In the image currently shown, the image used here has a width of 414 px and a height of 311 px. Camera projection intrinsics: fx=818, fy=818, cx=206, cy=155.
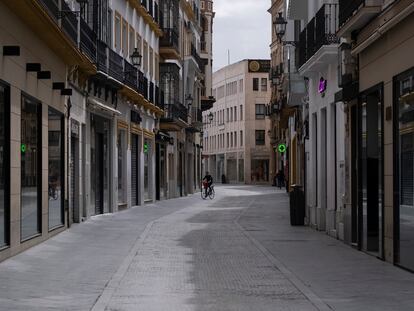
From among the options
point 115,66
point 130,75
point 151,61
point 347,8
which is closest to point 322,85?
point 347,8

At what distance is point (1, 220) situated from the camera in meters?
13.6

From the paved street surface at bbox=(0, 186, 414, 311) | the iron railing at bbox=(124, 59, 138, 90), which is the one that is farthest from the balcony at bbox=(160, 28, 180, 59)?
the paved street surface at bbox=(0, 186, 414, 311)

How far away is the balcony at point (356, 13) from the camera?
14016 mm

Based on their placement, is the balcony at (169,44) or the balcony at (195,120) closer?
the balcony at (169,44)

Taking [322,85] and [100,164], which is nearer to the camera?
[322,85]

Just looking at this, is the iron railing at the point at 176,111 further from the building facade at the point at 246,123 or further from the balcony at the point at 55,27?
the building facade at the point at 246,123

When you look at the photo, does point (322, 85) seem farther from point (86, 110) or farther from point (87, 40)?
point (86, 110)

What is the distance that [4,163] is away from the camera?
547 inches

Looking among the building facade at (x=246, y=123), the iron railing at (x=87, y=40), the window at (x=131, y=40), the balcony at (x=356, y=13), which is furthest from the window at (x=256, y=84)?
the balcony at (x=356, y=13)

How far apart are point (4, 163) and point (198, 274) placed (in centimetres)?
398

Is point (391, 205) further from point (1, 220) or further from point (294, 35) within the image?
point (294, 35)

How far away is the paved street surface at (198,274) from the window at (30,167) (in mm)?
551

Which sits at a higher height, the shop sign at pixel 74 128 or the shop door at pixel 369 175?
the shop sign at pixel 74 128

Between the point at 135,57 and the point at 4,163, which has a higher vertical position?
the point at 135,57
